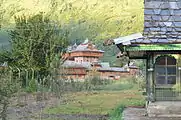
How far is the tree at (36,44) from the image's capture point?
39.8 meters

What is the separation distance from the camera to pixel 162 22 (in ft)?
43.5

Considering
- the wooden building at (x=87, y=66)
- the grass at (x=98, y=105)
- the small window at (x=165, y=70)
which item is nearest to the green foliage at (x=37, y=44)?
the grass at (x=98, y=105)

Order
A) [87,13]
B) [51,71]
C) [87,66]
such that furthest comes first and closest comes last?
[87,13] → [87,66] → [51,71]

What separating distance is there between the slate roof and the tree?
25.7 metres

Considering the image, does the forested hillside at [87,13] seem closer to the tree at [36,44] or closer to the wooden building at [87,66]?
the wooden building at [87,66]

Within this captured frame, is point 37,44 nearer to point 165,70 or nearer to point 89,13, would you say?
point 165,70

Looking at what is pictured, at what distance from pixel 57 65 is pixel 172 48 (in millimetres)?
22872

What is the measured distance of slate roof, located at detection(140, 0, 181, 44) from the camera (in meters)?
12.4

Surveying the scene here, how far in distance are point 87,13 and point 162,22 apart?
455ft

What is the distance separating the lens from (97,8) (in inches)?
6058

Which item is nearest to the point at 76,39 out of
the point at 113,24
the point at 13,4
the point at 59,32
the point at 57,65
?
the point at 113,24

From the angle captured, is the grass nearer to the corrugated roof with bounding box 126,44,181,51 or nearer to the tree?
the corrugated roof with bounding box 126,44,181,51

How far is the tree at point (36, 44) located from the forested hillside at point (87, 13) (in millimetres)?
80196

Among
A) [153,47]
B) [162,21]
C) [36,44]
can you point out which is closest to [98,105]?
[162,21]
